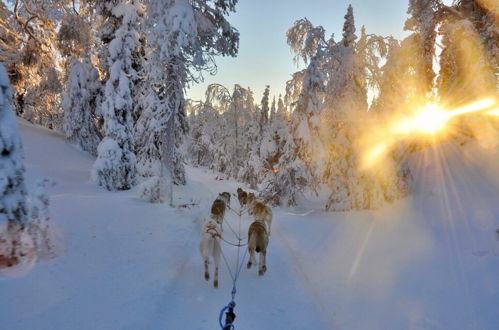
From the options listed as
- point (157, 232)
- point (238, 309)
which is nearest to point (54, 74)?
point (157, 232)

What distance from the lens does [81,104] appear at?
715 inches

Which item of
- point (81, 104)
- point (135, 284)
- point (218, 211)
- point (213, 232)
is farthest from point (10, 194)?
point (81, 104)

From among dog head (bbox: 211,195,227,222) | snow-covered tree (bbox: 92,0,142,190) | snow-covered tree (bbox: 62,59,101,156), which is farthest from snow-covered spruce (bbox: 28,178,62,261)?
snow-covered tree (bbox: 62,59,101,156)

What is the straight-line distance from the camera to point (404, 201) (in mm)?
11453

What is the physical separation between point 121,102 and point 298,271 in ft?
38.7

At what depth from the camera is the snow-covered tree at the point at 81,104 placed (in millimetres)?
18078

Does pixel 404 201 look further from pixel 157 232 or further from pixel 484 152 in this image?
pixel 157 232

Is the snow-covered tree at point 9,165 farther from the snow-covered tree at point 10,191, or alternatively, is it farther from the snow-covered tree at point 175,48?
the snow-covered tree at point 175,48

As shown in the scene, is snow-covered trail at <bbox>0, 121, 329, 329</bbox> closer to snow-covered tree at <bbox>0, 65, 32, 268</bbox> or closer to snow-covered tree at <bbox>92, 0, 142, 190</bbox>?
snow-covered tree at <bbox>0, 65, 32, 268</bbox>

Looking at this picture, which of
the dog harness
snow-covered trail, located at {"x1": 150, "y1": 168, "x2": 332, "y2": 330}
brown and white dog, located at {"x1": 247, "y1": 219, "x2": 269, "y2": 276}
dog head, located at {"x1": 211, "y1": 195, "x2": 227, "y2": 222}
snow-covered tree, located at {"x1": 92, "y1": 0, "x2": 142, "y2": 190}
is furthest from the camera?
snow-covered tree, located at {"x1": 92, "y1": 0, "x2": 142, "y2": 190}

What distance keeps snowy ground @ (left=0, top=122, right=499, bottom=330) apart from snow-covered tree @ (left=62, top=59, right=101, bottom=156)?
303 inches

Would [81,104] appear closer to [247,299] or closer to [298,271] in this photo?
[298,271]

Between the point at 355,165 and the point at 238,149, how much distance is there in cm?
2830

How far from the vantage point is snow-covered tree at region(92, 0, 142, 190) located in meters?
14.1
